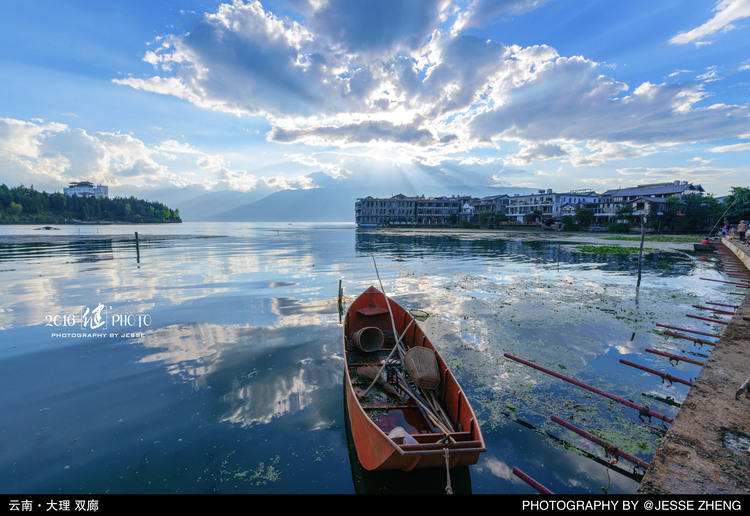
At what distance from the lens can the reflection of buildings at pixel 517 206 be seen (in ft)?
270

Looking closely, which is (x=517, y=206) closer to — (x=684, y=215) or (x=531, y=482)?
(x=684, y=215)

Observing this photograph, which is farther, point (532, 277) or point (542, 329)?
point (532, 277)

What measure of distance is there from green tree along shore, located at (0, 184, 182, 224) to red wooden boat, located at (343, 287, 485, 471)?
593ft

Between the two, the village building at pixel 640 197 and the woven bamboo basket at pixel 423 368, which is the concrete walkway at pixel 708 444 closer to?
the woven bamboo basket at pixel 423 368

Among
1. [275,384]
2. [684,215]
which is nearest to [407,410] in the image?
[275,384]

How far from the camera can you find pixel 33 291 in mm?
18625

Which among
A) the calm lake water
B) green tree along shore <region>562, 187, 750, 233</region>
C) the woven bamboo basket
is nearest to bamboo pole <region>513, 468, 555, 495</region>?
the calm lake water

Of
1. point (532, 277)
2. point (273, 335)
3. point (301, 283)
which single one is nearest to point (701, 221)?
point (532, 277)

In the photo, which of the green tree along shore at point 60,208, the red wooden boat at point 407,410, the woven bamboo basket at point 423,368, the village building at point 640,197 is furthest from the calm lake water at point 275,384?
the green tree along shore at point 60,208

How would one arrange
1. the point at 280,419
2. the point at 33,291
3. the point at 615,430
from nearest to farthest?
the point at 615,430, the point at 280,419, the point at 33,291

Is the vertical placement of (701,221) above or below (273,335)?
above

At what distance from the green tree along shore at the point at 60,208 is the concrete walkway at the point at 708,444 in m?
187

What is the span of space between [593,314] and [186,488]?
16.0 m
